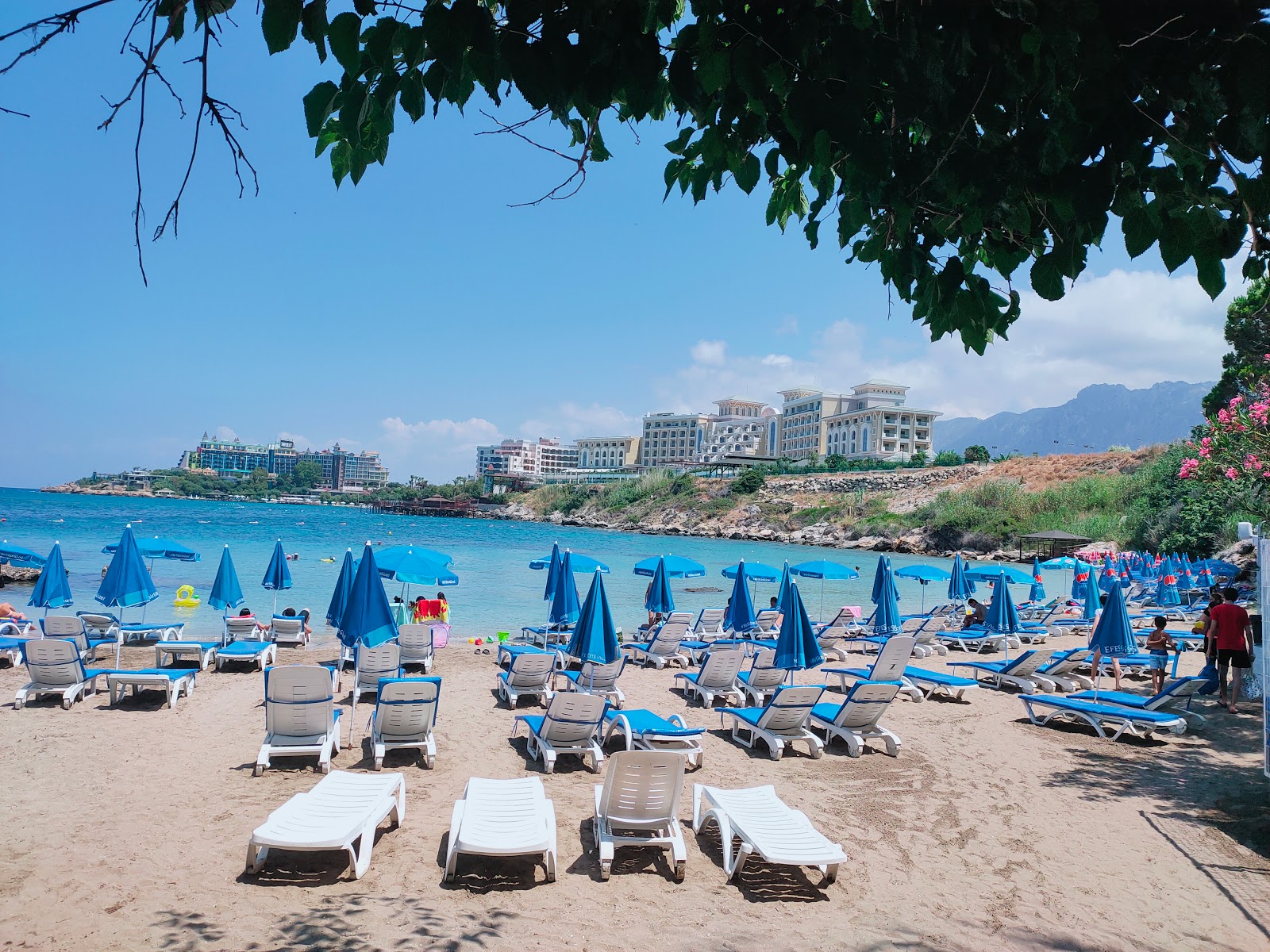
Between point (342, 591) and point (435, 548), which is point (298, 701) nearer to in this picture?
point (342, 591)

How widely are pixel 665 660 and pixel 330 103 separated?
11897 mm

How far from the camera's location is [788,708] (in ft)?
26.3

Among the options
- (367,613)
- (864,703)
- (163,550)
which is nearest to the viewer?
(367,613)

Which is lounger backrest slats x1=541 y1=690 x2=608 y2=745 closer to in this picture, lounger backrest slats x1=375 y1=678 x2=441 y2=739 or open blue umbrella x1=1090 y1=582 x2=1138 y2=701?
lounger backrest slats x1=375 y1=678 x2=441 y2=739

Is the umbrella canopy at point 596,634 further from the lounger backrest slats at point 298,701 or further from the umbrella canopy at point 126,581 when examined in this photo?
the umbrella canopy at point 126,581

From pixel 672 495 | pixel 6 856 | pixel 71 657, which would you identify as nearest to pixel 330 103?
pixel 6 856

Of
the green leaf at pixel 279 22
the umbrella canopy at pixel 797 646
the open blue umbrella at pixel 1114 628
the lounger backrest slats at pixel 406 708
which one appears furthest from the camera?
the open blue umbrella at pixel 1114 628

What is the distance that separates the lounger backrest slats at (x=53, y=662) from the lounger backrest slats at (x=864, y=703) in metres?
8.69

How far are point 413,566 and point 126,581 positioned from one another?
3994 mm

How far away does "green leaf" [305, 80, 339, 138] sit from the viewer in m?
2.14

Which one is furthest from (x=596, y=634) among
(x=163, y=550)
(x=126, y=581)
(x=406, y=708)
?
(x=163, y=550)

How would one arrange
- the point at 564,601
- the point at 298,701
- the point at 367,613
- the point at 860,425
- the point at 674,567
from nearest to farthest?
the point at 298,701 → the point at 367,613 → the point at 564,601 → the point at 674,567 → the point at 860,425

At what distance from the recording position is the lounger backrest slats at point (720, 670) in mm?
10148

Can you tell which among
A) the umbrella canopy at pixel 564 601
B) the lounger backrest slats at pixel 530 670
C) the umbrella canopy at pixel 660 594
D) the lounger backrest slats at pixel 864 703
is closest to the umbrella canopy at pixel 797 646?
the lounger backrest slats at pixel 864 703
